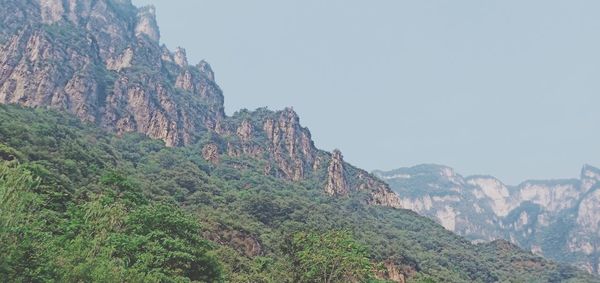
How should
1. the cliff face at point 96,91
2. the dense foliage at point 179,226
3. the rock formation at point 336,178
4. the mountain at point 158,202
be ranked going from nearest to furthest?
the dense foliage at point 179,226, the mountain at point 158,202, the cliff face at point 96,91, the rock formation at point 336,178

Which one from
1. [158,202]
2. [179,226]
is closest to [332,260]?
[179,226]

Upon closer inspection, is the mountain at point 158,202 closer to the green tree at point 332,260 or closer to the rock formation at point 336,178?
the green tree at point 332,260

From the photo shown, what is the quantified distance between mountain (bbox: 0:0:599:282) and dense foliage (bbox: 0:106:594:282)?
0.55 feet

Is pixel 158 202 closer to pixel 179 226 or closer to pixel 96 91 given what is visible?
pixel 179 226

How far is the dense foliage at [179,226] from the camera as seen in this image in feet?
83.3

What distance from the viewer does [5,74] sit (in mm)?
146625

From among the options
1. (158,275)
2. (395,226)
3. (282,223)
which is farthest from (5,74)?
(158,275)

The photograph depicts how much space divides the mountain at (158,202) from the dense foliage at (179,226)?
0.17 metres

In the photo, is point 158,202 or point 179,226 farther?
point 158,202

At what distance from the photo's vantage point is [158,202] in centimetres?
6888

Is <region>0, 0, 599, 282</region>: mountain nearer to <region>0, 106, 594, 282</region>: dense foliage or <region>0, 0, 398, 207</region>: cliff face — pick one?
<region>0, 106, 594, 282</region>: dense foliage

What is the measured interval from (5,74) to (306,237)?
424 feet

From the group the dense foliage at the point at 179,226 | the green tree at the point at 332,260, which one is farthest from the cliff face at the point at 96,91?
the green tree at the point at 332,260

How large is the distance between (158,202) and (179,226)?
96.6 ft
